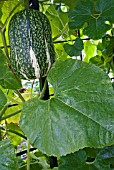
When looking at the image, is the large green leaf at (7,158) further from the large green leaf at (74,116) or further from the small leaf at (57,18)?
the small leaf at (57,18)

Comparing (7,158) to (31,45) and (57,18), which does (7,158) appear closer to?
(31,45)

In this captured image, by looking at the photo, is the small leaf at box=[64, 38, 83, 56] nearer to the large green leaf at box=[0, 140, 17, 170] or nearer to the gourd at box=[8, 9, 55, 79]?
the gourd at box=[8, 9, 55, 79]

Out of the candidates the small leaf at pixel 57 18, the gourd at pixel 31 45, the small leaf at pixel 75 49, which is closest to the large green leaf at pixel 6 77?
the gourd at pixel 31 45

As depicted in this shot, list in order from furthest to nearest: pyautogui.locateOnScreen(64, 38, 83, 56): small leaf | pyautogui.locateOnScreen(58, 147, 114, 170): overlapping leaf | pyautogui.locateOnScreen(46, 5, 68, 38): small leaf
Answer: pyautogui.locateOnScreen(46, 5, 68, 38): small leaf, pyautogui.locateOnScreen(64, 38, 83, 56): small leaf, pyautogui.locateOnScreen(58, 147, 114, 170): overlapping leaf

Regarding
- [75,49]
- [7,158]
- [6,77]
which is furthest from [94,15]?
[7,158]

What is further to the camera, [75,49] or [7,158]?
[75,49]

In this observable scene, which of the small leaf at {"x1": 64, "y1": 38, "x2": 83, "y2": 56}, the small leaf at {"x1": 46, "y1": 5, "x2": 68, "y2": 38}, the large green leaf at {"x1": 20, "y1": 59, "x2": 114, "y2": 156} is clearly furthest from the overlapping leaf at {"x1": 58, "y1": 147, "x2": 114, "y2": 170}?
the small leaf at {"x1": 46, "y1": 5, "x2": 68, "y2": 38}
